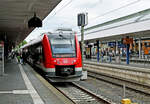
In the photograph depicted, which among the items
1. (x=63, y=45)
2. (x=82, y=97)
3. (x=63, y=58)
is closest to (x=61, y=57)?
(x=63, y=58)

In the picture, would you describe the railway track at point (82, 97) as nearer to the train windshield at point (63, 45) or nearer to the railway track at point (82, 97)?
the railway track at point (82, 97)

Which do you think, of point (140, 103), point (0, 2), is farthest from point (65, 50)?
point (140, 103)

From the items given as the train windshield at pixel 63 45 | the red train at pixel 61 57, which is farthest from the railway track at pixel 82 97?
the train windshield at pixel 63 45

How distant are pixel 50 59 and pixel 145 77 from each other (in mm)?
6528

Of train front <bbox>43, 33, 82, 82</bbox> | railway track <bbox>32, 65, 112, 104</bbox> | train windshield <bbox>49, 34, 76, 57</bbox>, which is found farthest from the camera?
train windshield <bbox>49, 34, 76, 57</bbox>

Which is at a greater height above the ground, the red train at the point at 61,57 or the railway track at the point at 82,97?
the red train at the point at 61,57

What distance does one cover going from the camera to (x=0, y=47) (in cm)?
1444

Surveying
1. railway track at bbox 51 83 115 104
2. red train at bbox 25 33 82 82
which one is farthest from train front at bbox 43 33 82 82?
railway track at bbox 51 83 115 104

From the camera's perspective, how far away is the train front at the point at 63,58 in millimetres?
11859

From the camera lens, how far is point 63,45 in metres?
12.5

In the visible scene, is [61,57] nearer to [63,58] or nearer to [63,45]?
[63,58]

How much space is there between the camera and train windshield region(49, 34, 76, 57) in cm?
1224

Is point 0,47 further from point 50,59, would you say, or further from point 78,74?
point 78,74

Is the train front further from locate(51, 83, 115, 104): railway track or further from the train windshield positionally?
locate(51, 83, 115, 104): railway track
